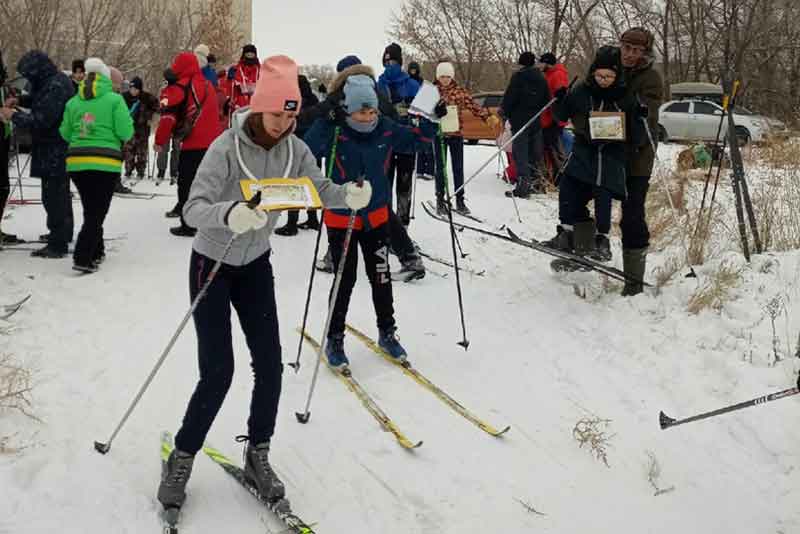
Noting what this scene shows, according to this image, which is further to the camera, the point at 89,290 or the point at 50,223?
the point at 50,223

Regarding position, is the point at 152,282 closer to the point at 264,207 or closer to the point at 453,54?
the point at 264,207

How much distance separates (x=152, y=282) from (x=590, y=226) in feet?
13.1

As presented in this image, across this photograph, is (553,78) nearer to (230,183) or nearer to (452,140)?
(452,140)

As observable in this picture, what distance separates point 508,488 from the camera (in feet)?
11.4

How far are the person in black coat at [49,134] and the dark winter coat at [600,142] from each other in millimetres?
4631

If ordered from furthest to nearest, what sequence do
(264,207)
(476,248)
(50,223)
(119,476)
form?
1. (476,248)
2. (50,223)
3. (119,476)
4. (264,207)

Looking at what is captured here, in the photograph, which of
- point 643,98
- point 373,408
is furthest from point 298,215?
point 373,408

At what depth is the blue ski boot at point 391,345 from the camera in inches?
192

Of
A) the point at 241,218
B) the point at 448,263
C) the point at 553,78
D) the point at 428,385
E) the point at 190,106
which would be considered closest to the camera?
the point at 241,218

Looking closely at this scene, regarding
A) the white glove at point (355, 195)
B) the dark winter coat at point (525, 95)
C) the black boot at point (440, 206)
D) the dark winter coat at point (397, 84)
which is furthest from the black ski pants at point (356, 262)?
the dark winter coat at point (525, 95)

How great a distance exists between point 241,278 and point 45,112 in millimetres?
4453

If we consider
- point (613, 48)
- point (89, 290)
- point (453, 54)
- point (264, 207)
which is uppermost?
point (453, 54)

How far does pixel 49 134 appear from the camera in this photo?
6684mm

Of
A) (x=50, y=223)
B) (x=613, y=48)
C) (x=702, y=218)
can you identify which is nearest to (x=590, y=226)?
(x=702, y=218)
